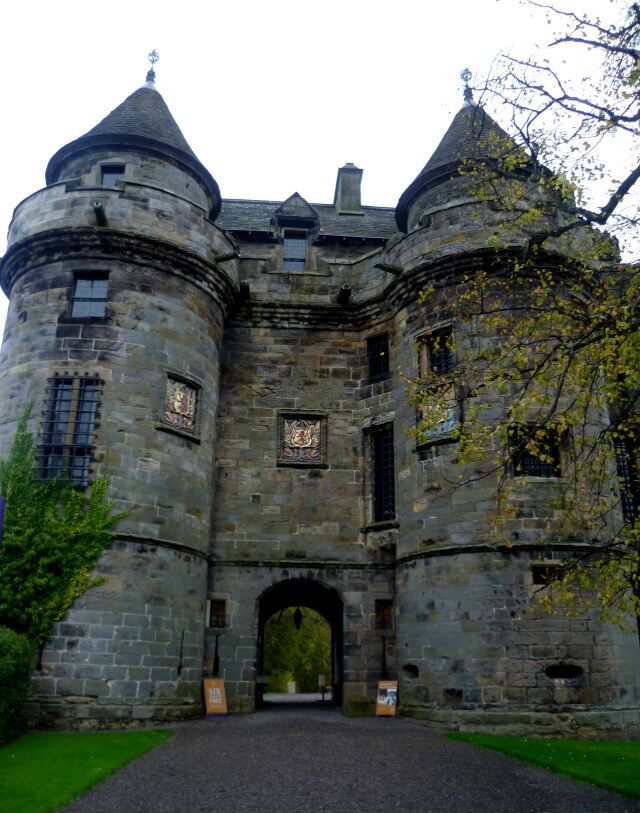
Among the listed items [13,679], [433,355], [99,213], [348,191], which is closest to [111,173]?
[99,213]

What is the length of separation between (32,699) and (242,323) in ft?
33.2

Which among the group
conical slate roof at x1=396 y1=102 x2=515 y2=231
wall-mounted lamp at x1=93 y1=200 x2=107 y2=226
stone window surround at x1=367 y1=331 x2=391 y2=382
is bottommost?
stone window surround at x1=367 y1=331 x2=391 y2=382

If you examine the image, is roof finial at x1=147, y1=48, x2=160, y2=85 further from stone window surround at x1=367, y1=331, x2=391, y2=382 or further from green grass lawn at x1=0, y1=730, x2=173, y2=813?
green grass lawn at x1=0, y1=730, x2=173, y2=813

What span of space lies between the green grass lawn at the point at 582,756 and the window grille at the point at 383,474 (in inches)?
226

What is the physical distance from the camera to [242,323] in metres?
19.3

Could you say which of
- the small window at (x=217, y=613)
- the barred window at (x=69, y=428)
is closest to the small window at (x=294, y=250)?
the barred window at (x=69, y=428)

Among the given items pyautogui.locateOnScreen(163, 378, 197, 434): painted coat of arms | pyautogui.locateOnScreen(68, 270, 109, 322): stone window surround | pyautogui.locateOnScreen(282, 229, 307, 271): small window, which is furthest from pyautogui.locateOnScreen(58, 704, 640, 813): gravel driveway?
pyautogui.locateOnScreen(282, 229, 307, 271): small window

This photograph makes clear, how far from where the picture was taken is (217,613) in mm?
16719

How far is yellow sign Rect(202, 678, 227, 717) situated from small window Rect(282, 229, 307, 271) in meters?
11.1

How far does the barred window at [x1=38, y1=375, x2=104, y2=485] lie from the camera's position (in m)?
14.6

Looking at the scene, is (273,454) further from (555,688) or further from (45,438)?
(555,688)

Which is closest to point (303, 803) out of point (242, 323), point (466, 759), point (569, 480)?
point (466, 759)

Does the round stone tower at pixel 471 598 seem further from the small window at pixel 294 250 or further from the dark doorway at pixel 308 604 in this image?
the small window at pixel 294 250

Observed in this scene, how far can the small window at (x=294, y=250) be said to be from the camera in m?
21.0
